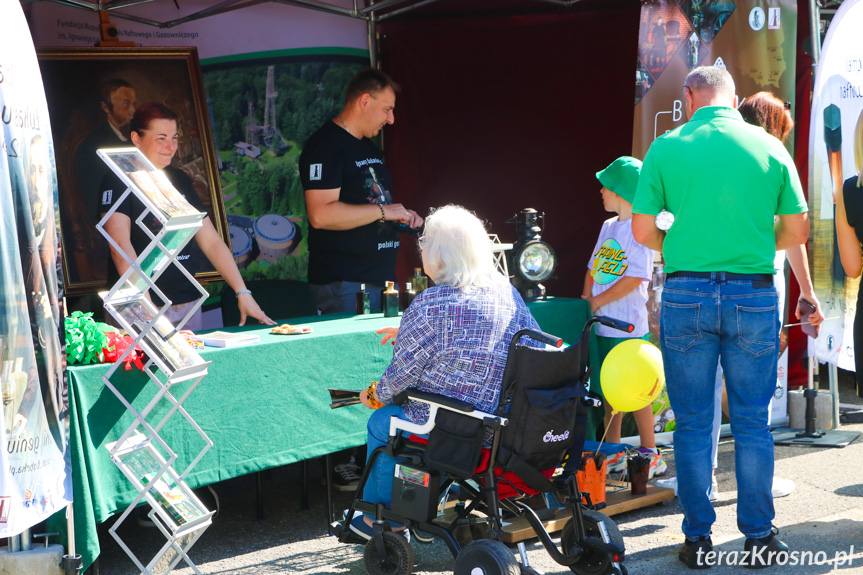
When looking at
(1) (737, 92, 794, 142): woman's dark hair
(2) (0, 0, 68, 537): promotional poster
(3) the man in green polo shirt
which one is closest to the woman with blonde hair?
(1) (737, 92, 794, 142): woman's dark hair

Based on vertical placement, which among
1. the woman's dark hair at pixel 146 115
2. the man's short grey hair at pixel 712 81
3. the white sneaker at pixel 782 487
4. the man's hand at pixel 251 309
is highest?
the woman's dark hair at pixel 146 115

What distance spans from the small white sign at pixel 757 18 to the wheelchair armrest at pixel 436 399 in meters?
3.16

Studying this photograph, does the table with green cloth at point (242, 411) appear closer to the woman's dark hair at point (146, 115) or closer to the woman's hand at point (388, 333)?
the woman's hand at point (388, 333)

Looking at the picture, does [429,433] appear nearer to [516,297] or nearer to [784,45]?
[516,297]

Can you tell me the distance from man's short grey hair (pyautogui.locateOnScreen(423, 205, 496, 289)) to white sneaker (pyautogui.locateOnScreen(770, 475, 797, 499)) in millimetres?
1966

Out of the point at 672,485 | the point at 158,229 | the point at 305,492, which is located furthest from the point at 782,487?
the point at 158,229

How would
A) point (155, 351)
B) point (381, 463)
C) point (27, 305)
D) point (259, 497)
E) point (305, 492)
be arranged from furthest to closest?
1. point (305, 492)
2. point (259, 497)
3. point (381, 463)
4. point (155, 351)
5. point (27, 305)

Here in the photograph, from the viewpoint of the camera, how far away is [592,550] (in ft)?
10.6

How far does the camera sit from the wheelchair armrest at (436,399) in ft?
9.83

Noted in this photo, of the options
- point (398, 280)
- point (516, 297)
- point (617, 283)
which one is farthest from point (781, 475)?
point (398, 280)

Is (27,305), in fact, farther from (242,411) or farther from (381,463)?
(381,463)

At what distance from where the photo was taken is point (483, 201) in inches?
256

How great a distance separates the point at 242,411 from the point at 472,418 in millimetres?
994

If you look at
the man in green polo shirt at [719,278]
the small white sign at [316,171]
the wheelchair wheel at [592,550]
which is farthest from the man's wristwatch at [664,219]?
the small white sign at [316,171]
